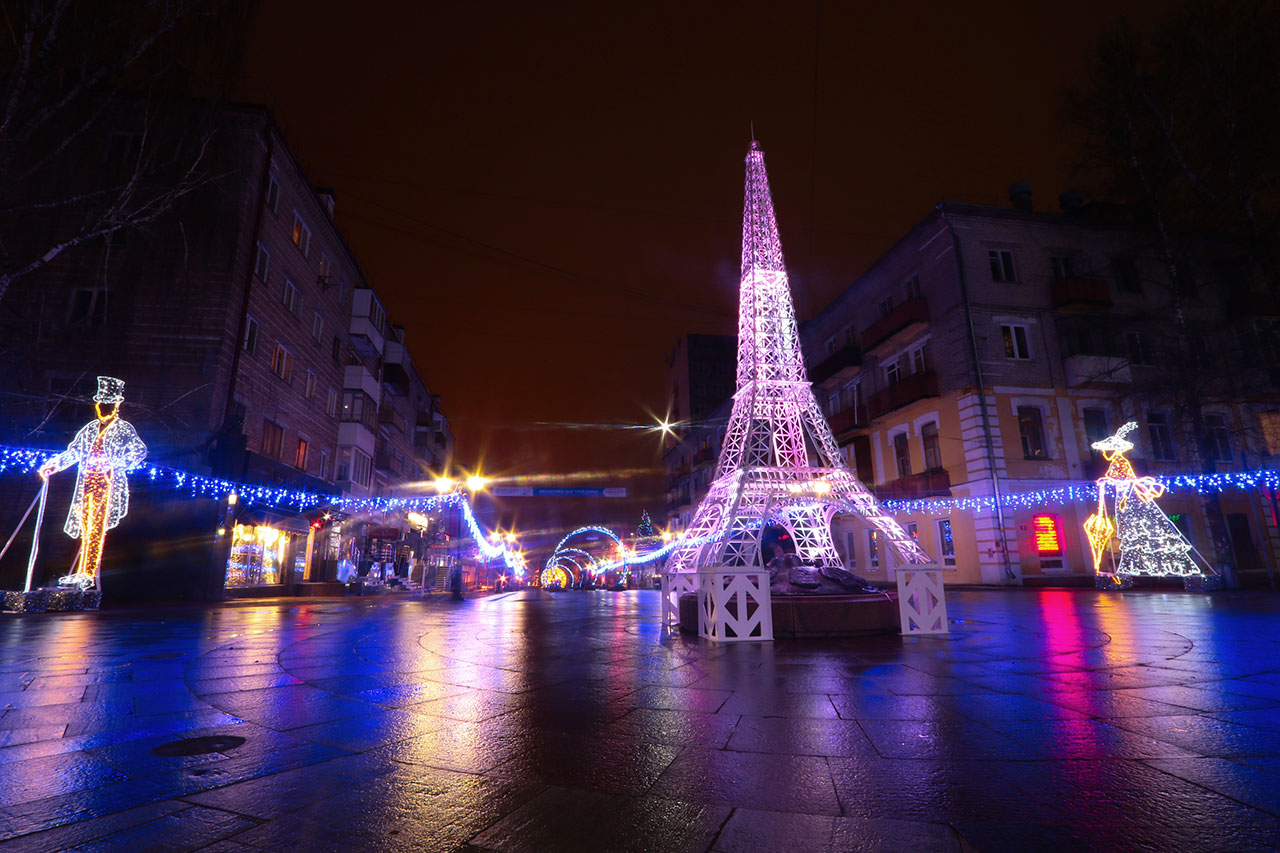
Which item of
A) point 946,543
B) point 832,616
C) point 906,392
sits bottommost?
point 832,616

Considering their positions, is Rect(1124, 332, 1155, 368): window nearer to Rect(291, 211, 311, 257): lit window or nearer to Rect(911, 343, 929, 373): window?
Rect(911, 343, 929, 373): window

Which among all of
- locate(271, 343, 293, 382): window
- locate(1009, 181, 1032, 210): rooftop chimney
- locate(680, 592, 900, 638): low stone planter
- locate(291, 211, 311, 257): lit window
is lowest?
locate(680, 592, 900, 638): low stone planter

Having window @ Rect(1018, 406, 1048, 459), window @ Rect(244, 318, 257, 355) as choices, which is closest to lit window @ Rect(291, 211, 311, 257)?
window @ Rect(244, 318, 257, 355)

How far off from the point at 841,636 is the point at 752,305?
34.4ft

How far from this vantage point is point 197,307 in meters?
21.3

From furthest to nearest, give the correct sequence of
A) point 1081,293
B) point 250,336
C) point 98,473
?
point 1081,293 → point 250,336 → point 98,473

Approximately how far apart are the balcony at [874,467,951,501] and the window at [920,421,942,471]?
455 millimetres

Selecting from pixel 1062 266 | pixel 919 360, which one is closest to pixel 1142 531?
pixel 919 360

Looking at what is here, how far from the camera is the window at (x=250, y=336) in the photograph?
22.9 m

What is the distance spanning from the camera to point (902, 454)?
1200 inches

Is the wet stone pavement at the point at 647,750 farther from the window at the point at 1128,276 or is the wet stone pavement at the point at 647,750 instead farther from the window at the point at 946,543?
the window at the point at 1128,276

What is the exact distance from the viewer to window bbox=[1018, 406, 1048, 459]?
2561cm

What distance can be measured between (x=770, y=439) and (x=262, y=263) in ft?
67.0

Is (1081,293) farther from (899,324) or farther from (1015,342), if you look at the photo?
(899,324)
